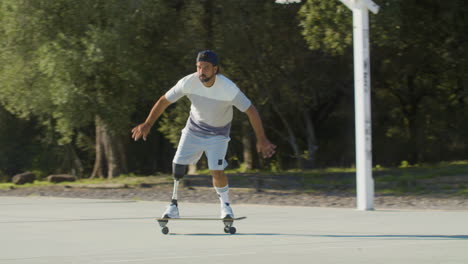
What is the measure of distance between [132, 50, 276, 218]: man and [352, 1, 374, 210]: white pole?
3.34 m

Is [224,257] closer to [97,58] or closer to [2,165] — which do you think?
[97,58]

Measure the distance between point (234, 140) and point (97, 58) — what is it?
11.4 m

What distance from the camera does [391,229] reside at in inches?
366

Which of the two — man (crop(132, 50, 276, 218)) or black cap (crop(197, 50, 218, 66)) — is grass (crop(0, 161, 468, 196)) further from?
black cap (crop(197, 50, 218, 66))

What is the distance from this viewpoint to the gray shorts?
9.14 metres

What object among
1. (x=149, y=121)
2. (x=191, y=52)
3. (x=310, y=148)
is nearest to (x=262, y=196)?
(x=191, y=52)

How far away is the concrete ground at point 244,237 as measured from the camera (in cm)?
717

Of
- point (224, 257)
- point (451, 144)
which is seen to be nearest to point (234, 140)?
point (451, 144)

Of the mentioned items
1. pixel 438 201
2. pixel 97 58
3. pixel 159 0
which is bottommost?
pixel 438 201

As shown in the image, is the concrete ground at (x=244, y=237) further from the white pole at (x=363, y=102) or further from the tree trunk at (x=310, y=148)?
the tree trunk at (x=310, y=148)

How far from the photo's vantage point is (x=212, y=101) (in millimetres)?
8906

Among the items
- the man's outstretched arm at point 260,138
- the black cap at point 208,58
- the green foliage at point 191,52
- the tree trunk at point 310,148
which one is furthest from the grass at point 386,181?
the black cap at point 208,58

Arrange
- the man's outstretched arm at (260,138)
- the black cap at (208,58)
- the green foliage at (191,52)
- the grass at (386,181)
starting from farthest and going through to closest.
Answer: the green foliage at (191,52), the grass at (386,181), the man's outstretched arm at (260,138), the black cap at (208,58)

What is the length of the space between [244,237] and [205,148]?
3.79ft
